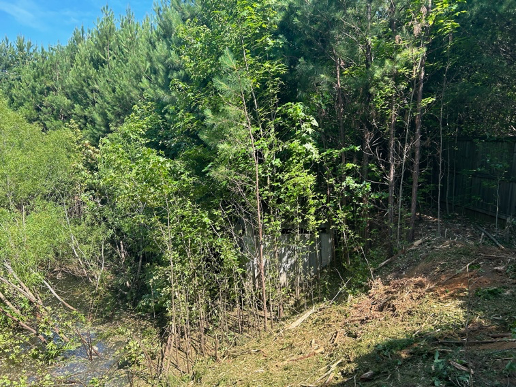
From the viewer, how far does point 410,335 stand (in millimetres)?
4480

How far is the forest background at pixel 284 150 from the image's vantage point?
702 centimetres

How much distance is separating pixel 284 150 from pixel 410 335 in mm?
4350

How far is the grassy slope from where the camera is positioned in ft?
11.6

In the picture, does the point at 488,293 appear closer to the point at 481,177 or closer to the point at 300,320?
the point at 300,320

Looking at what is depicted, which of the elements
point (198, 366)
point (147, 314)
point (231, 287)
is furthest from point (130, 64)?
point (198, 366)

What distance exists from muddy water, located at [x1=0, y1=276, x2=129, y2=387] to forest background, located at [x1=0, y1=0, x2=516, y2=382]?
0.94 meters

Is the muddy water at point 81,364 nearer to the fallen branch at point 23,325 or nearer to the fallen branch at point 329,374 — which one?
the fallen branch at point 23,325

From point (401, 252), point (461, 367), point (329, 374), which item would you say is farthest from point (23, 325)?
point (461, 367)

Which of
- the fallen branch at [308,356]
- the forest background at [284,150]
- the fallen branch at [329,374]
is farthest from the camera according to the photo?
the forest background at [284,150]

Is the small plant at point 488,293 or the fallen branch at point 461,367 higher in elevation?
the fallen branch at point 461,367

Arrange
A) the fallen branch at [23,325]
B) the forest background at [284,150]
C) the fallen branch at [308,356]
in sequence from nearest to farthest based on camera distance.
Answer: the fallen branch at [308,356] → the forest background at [284,150] → the fallen branch at [23,325]

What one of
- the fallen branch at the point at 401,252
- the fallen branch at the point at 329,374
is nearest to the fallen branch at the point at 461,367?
the fallen branch at the point at 329,374

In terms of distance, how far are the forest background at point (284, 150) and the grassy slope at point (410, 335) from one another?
0.76 metres

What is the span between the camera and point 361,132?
8211mm
